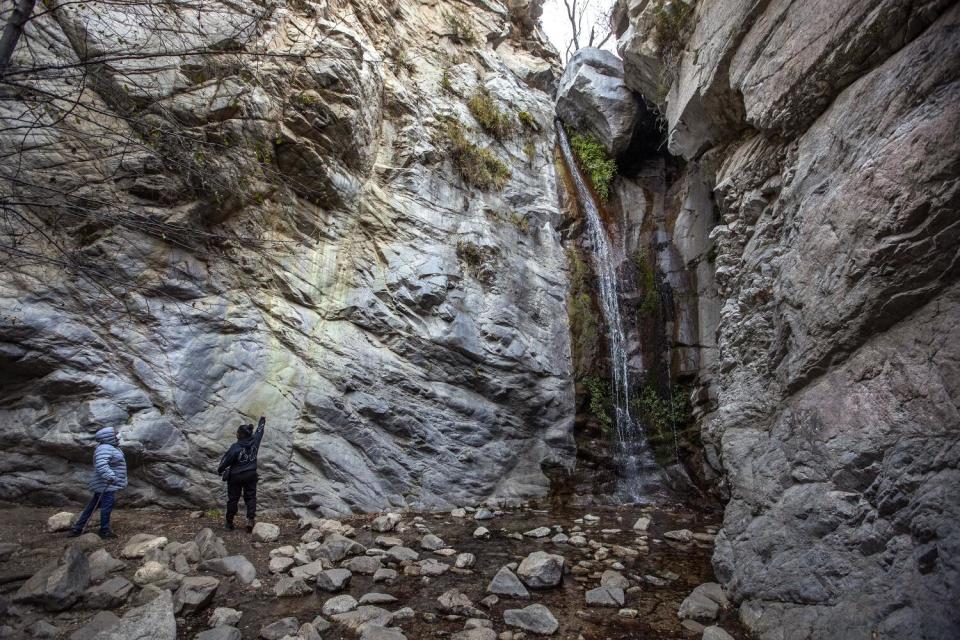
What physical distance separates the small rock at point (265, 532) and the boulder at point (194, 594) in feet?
4.96

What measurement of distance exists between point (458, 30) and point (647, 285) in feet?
31.7

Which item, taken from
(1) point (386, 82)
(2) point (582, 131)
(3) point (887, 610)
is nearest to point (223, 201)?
(1) point (386, 82)

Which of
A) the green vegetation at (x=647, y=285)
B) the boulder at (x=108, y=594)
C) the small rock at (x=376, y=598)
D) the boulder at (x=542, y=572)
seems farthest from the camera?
the green vegetation at (x=647, y=285)

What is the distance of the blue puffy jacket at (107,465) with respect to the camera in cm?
577

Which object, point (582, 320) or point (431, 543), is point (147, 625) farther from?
point (582, 320)

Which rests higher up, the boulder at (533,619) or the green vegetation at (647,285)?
the green vegetation at (647,285)

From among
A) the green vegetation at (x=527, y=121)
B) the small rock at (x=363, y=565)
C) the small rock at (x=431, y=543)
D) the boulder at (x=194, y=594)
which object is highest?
the green vegetation at (x=527, y=121)

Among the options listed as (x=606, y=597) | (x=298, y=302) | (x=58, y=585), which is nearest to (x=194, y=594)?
(x=58, y=585)

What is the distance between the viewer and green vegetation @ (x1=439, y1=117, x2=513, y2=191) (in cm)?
1175

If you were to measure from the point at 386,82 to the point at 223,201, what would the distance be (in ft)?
17.3

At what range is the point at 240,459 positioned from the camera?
21.8 feet

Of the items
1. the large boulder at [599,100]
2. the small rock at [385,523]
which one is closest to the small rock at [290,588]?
the small rock at [385,523]

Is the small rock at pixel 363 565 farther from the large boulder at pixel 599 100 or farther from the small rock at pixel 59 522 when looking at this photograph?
the large boulder at pixel 599 100

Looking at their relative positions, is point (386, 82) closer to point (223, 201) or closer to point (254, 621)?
point (223, 201)
